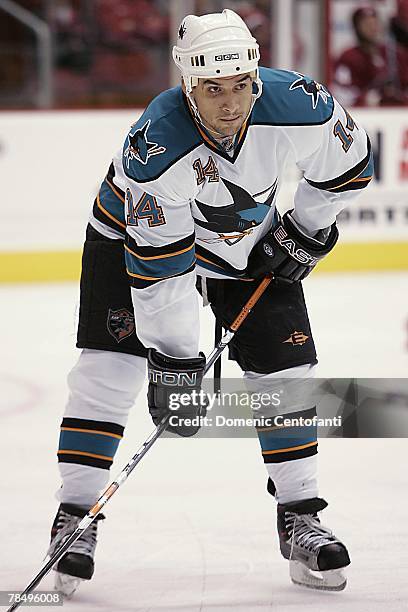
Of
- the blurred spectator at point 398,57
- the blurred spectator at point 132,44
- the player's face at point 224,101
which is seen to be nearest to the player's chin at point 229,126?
the player's face at point 224,101

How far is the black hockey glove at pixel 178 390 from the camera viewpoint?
7.02 ft

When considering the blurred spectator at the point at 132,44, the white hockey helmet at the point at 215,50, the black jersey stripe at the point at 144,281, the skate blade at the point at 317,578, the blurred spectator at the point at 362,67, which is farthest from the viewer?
the blurred spectator at the point at 362,67

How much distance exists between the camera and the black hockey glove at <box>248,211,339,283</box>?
2.29m

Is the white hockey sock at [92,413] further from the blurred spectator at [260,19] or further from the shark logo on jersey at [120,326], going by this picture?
the blurred spectator at [260,19]

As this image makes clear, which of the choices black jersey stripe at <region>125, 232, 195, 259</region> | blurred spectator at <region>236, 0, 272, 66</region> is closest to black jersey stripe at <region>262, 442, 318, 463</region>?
black jersey stripe at <region>125, 232, 195, 259</region>

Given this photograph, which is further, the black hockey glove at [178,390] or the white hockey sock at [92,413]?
the white hockey sock at [92,413]

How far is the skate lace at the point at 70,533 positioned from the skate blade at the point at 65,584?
0.05 m

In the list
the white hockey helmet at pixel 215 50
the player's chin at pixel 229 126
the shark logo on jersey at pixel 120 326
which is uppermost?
the white hockey helmet at pixel 215 50

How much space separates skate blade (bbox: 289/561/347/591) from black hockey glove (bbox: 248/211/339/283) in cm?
55

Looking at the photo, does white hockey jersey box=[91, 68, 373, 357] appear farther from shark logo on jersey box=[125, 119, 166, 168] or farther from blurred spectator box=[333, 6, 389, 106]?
blurred spectator box=[333, 6, 389, 106]

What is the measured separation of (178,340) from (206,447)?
108cm

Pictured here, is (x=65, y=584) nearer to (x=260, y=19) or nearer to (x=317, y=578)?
(x=317, y=578)

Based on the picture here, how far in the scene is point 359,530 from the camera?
255 centimetres

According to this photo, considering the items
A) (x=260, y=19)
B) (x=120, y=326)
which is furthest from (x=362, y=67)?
(x=120, y=326)
